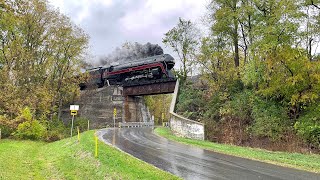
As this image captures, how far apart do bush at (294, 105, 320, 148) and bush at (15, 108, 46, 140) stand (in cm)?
2247

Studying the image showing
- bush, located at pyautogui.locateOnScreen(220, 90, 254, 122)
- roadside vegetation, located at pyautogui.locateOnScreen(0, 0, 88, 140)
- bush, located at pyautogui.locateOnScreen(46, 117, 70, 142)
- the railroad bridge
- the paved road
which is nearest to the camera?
the paved road

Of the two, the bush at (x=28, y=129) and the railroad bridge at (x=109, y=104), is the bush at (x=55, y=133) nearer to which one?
the bush at (x=28, y=129)

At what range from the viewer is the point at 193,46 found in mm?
36594

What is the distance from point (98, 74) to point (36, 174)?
3249 cm

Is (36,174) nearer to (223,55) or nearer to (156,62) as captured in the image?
(223,55)

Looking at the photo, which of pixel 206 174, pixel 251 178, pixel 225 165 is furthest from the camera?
pixel 225 165

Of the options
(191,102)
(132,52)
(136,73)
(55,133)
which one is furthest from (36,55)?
(191,102)

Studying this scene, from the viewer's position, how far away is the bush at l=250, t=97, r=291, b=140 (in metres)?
19.2

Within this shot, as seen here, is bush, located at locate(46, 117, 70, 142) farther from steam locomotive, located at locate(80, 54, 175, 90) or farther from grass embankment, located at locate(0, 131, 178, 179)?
grass embankment, located at locate(0, 131, 178, 179)

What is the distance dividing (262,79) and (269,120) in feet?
11.3

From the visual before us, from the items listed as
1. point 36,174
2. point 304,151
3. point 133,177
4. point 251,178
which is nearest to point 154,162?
point 133,177

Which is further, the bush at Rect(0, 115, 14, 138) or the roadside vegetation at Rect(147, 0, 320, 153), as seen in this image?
the bush at Rect(0, 115, 14, 138)

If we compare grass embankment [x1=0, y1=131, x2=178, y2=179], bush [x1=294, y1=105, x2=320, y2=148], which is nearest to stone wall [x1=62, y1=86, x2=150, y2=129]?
grass embankment [x1=0, y1=131, x2=178, y2=179]

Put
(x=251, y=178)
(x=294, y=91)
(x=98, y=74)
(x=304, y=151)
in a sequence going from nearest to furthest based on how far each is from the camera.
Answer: (x=251, y=178), (x=304, y=151), (x=294, y=91), (x=98, y=74)
